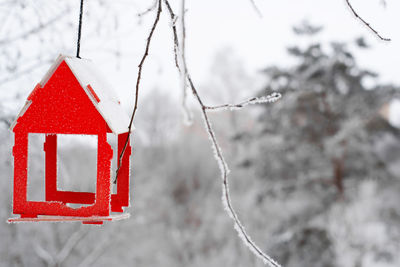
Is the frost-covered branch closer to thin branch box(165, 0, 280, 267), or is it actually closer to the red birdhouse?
thin branch box(165, 0, 280, 267)

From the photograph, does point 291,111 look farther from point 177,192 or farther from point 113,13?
point 177,192

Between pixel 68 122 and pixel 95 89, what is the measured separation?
3.5 inches

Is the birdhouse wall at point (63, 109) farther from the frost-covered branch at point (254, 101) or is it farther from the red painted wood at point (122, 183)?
the frost-covered branch at point (254, 101)

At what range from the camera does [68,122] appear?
3.03 feet

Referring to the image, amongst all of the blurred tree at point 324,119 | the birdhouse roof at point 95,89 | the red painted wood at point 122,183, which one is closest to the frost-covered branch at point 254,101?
the birdhouse roof at point 95,89

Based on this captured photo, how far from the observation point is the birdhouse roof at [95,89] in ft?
2.96

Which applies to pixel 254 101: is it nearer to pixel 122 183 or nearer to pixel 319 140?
pixel 122 183

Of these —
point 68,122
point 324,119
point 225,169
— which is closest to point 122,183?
point 68,122

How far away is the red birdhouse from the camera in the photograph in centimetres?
91

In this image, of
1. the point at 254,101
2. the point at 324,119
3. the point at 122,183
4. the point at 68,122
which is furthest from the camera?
the point at 324,119

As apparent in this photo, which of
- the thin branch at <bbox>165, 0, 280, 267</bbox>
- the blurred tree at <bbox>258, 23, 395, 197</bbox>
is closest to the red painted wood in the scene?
the thin branch at <bbox>165, 0, 280, 267</bbox>

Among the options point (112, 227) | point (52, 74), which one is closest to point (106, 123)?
point (52, 74)

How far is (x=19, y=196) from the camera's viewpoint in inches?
37.9

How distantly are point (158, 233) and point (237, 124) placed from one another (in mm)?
3756
